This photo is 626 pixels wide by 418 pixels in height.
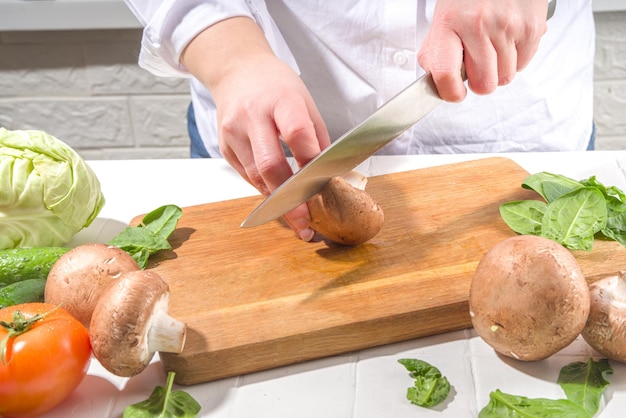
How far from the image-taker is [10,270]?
1223 millimetres

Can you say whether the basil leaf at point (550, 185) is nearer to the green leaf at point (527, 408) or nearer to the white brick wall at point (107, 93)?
the green leaf at point (527, 408)

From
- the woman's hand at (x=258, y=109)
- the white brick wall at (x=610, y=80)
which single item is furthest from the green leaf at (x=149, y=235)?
the white brick wall at (x=610, y=80)

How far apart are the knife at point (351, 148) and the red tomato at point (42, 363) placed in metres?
0.33

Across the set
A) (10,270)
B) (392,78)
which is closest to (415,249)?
(392,78)

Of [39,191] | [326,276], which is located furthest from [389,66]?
[39,191]

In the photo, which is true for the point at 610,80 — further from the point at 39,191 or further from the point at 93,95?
the point at 39,191

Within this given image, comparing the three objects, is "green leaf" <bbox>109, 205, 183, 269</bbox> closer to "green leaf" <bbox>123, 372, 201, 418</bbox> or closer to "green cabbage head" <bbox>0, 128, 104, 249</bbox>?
"green cabbage head" <bbox>0, 128, 104, 249</bbox>

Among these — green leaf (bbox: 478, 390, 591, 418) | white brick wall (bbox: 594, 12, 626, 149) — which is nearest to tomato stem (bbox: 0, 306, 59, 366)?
green leaf (bbox: 478, 390, 591, 418)

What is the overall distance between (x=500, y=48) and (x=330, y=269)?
484mm

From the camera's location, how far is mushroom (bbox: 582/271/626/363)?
1.03 metres

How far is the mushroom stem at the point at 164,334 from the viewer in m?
1.04

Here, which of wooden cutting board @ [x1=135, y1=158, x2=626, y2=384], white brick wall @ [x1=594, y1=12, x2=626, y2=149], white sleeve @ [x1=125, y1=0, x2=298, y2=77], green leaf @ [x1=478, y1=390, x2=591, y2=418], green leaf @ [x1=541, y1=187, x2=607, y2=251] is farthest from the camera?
white brick wall @ [x1=594, y1=12, x2=626, y2=149]

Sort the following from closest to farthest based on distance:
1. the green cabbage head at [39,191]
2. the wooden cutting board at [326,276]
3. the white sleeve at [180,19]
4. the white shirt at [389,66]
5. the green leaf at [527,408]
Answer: the green leaf at [527,408] < the wooden cutting board at [326,276] < the green cabbage head at [39,191] < the white sleeve at [180,19] < the white shirt at [389,66]

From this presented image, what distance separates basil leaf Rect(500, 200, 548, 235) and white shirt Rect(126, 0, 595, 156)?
41 centimetres
